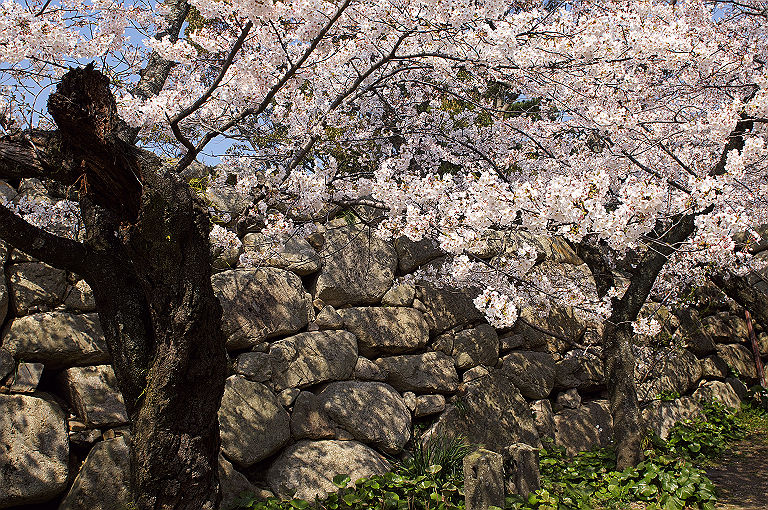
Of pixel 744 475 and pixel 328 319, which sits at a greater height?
pixel 328 319

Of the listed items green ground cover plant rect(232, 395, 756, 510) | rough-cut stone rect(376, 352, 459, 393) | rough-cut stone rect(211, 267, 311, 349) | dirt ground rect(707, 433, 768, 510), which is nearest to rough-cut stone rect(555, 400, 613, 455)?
green ground cover plant rect(232, 395, 756, 510)

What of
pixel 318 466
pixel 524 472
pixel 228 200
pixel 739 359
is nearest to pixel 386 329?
pixel 318 466

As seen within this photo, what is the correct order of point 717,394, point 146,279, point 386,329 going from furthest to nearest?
point 717,394
point 386,329
point 146,279

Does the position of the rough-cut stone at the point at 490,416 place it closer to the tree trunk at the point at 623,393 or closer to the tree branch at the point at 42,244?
the tree trunk at the point at 623,393

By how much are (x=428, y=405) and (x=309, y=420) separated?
1.22 meters

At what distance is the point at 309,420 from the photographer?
172 inches

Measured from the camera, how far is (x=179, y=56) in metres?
3.83

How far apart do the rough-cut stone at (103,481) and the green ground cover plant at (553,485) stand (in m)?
0.82

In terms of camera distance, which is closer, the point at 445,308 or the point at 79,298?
the point at 79,298

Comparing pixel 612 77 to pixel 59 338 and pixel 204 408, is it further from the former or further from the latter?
pixel 59 338

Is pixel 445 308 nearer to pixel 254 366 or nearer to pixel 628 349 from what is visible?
pixel 628 349

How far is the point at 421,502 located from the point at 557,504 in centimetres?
102

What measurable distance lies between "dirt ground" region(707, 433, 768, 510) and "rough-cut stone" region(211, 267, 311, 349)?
12.9 ft

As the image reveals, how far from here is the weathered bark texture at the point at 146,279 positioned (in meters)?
2.87
